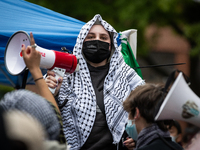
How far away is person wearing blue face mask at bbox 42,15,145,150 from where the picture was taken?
2785 millimetres

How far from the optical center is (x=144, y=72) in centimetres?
1622

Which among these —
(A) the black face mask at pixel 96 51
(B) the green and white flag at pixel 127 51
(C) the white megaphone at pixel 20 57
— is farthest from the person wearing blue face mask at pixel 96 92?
(B) the green and white flag at pixel 127 51

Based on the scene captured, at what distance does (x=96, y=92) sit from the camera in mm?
2977

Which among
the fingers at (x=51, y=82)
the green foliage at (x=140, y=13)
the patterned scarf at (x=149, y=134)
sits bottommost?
the patterned scarf at (x=149, y=134)

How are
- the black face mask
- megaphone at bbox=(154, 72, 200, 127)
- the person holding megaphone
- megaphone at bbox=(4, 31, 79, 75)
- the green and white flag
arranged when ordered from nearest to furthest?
megaphone at bbox=(154, 72, 200, 127)
megaphone at bbox=(4, 31, 79, 75)
the person holding megaphone
the black face mask
the green and white flag

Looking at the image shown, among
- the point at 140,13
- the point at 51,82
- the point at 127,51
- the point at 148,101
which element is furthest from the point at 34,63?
the point at 140,13

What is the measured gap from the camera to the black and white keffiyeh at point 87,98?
9.15 feet

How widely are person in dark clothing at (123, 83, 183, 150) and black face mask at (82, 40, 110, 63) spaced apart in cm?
88

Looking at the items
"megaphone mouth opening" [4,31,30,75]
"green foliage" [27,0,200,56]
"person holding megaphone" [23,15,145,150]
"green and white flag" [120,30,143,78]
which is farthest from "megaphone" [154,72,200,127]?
"green foliage" [27,0,200,56]

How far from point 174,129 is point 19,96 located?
3629 millimetres

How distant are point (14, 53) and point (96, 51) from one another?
0.84 meters

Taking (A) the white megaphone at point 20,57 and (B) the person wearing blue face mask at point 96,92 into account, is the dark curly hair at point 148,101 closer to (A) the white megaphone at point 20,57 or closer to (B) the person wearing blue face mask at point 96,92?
(B) the person wearing blue face mask at point 96,92

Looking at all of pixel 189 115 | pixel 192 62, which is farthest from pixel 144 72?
pixel 189 115

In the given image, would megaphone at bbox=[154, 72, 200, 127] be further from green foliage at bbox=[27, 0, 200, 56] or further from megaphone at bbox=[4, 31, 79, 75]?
green foliage at bbox=[27, 0, 200, 56]
